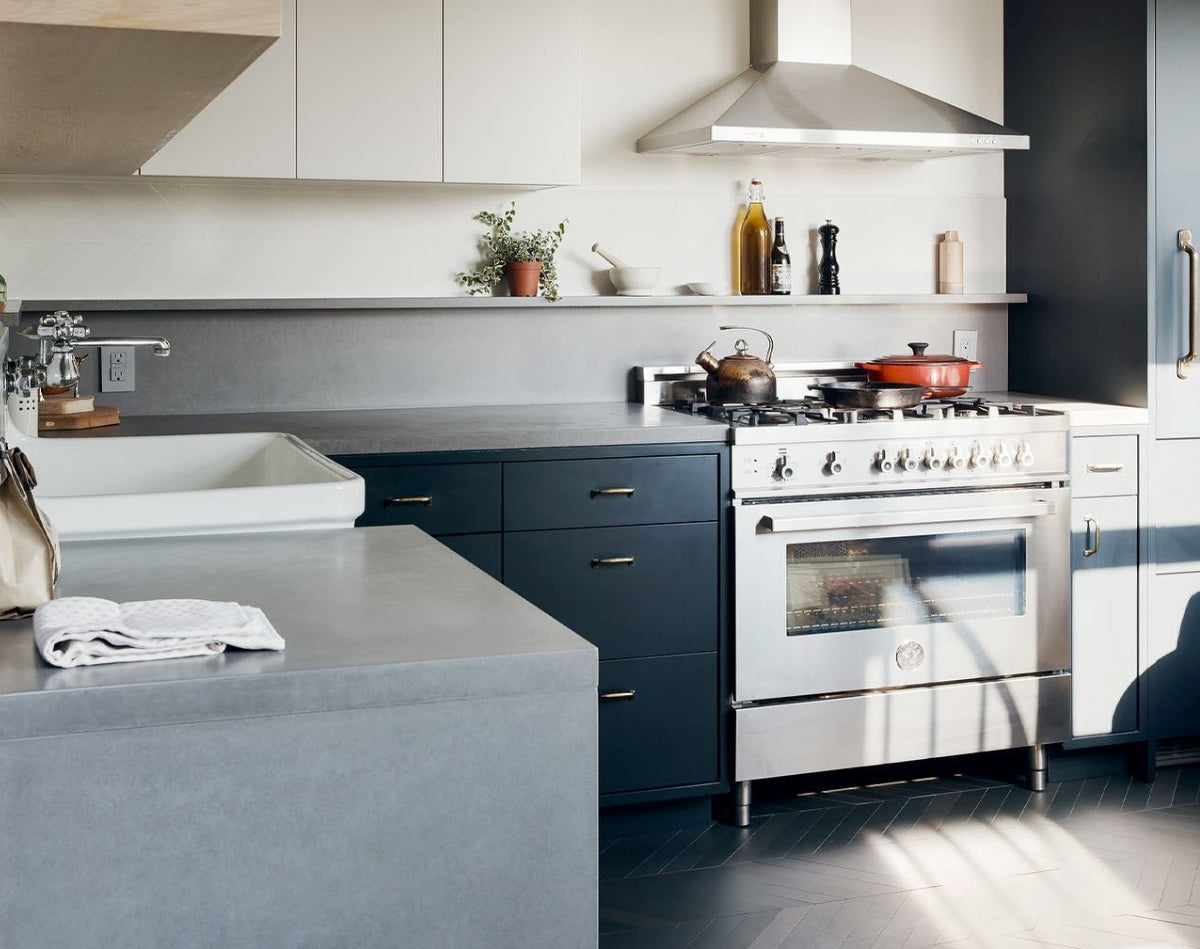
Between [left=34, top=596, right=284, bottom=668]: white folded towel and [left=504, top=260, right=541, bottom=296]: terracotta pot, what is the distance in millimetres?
2533

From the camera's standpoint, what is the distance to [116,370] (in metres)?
3.56

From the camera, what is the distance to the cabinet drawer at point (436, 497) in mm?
3094

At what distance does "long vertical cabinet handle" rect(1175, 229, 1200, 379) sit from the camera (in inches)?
144

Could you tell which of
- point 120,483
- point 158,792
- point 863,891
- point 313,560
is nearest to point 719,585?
point 863,891

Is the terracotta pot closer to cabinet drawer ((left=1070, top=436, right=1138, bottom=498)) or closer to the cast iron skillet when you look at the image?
the cast iron skillet

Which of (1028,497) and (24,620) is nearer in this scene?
(24,620)

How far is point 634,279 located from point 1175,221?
57.9 inches

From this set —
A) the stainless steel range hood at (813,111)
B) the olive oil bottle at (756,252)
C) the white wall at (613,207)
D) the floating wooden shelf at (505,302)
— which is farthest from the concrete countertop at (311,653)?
the olive oil bottle at (756,252)

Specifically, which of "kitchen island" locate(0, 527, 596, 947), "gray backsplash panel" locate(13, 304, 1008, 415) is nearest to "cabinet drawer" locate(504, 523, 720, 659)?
"gray backsplash panel" locate(13, 304, 1008, 415)

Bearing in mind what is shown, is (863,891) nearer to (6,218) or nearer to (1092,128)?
(1092,128)

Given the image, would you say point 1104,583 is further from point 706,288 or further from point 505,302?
point 505,302

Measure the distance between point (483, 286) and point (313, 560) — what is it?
2.18 meters

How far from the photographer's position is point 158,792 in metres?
1.15

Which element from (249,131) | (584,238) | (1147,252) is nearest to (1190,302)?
(1147,252)
